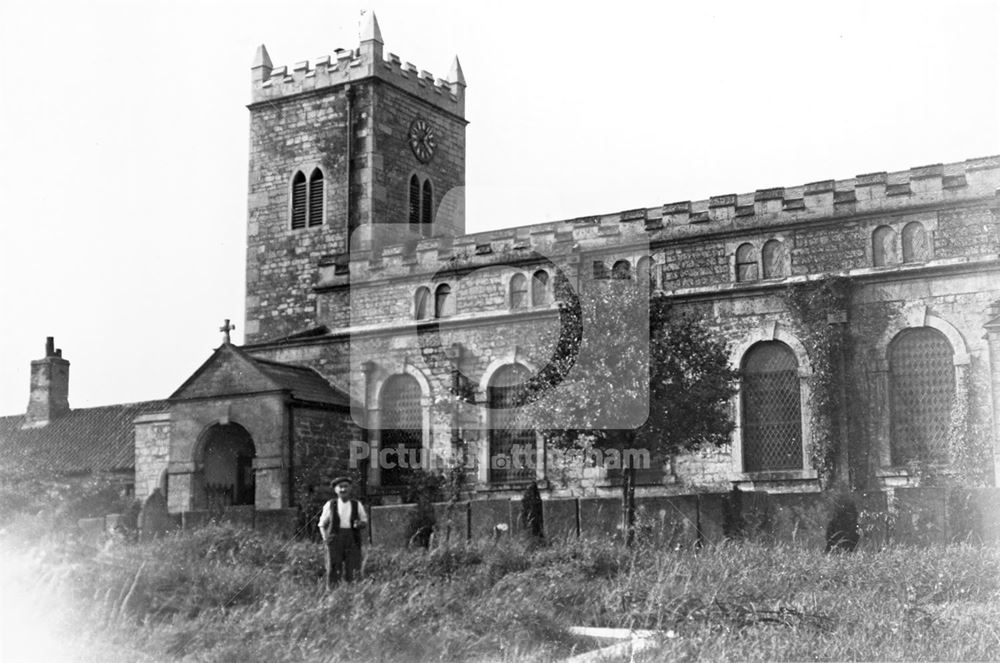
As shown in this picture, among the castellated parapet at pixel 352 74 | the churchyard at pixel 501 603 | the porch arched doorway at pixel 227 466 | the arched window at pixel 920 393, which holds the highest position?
the castellated parapet at pixel 352 74

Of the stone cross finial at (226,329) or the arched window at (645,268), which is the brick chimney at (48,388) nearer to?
the stone cross finial at (226,329)

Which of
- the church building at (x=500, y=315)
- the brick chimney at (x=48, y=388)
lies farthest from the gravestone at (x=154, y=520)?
the brick chimney at (x=48, y=388)

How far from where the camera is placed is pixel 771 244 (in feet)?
92.6

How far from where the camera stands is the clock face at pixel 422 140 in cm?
3850

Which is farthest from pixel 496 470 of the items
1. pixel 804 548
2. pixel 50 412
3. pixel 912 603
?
pixel 50 412

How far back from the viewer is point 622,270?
27.4m

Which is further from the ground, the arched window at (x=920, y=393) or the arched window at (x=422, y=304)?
the arched window at (x=422, y=304)

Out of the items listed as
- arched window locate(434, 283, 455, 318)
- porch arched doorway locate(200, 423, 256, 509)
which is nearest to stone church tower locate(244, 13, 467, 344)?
arched window locate(434, 283, 455, 318)

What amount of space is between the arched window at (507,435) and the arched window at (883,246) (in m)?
7.89

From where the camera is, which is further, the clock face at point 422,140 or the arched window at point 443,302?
the clock face at point 422,140

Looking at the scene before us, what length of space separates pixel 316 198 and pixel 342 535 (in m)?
23.1

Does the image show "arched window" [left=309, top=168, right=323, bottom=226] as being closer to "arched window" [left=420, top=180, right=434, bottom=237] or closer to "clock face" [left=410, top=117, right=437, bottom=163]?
"clock face" [left=410, top=117, right=437, bottom=163]

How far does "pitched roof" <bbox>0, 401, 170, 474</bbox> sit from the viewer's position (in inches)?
1741

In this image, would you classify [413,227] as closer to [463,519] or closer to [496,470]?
[496,470]
